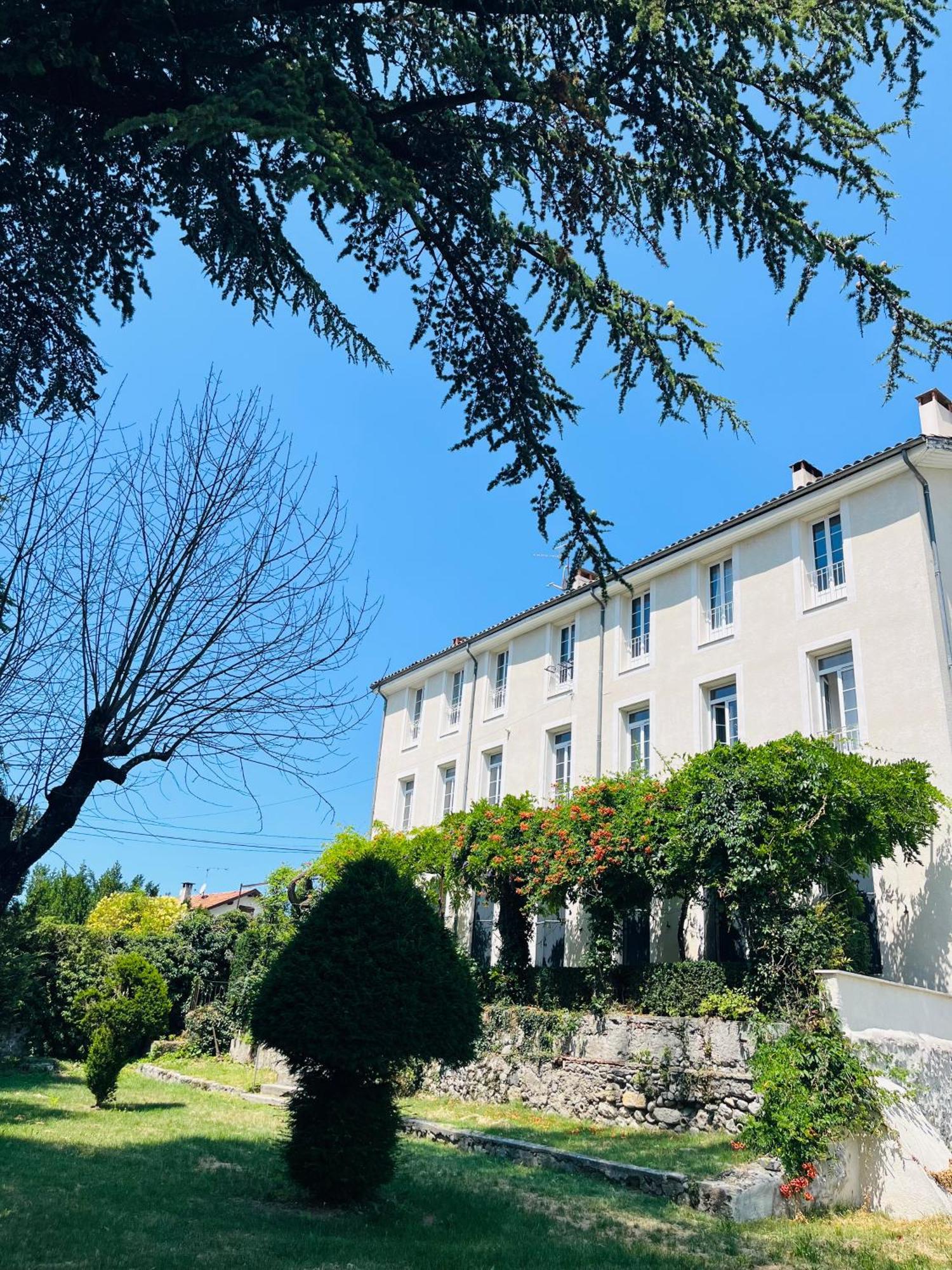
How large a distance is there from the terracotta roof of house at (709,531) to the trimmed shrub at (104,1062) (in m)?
9.98

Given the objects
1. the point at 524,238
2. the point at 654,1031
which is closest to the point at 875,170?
the point at 524,238

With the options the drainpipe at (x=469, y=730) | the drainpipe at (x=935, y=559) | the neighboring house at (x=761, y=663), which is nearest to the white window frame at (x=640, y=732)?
the neighboring house at (x=761, y=663)

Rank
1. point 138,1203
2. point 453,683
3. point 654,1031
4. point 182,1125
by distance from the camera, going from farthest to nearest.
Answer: point 453,683
point 654,1031
point 182,1125
point 138,1203

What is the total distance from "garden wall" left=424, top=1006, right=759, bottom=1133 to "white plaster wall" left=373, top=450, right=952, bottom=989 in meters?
3.65

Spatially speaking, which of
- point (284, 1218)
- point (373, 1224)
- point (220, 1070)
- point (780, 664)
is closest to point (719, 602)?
point (780, 664)

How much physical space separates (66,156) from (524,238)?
7.74 feet

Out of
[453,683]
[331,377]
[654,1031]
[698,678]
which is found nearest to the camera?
[331,377]

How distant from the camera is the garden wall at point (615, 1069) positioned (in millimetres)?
13305

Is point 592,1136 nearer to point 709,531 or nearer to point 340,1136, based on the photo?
point 340,1136

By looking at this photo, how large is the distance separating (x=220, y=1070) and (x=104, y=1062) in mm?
7041

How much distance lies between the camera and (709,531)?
2089cm

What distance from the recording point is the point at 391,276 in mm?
5750

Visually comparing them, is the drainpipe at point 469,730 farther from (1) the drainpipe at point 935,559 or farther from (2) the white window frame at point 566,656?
(1) the drainpipe at point 935,559

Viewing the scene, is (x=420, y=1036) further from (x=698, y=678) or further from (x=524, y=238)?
(x=698, y=678)
